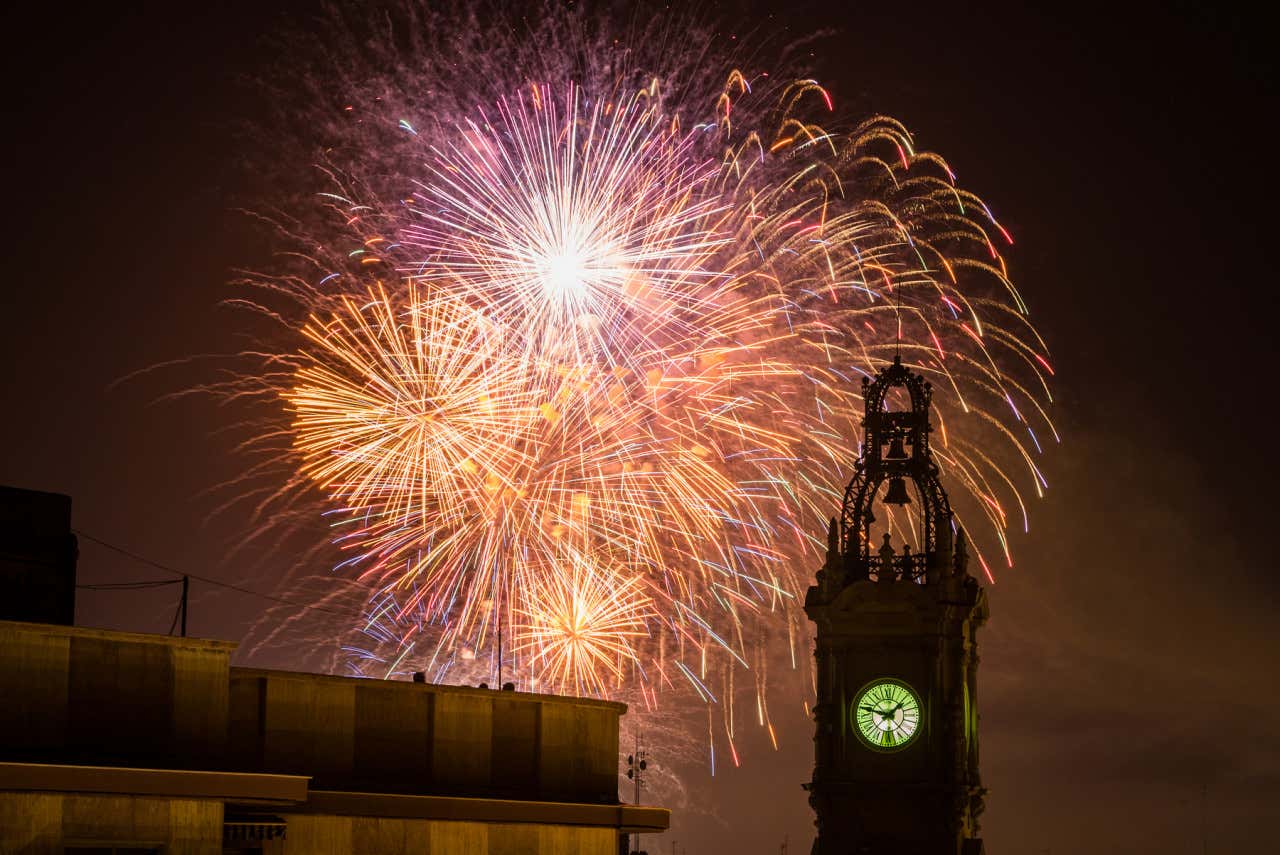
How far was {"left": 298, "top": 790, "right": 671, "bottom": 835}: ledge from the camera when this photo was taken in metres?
40.5

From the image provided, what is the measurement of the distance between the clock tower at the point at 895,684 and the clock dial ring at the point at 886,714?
0.05 meters

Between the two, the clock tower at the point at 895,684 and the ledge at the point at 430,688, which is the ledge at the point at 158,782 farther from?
the clock tower at the point at 895,684

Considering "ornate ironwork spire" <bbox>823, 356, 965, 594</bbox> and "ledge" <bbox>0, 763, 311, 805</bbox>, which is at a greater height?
"ornate ironwork spire" <bbox>823, 356, 965, 594</bbox>

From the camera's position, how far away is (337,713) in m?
41.8

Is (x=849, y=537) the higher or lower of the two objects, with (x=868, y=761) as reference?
higher

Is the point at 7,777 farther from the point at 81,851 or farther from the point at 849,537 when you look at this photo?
the point at 849,537

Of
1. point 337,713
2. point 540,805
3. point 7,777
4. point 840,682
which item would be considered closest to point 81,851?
point 7,777

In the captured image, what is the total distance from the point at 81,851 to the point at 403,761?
9174 millimetres

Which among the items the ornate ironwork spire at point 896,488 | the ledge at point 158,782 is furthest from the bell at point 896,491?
the ledge at point 158,782

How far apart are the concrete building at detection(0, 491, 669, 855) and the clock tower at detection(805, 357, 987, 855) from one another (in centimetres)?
4662

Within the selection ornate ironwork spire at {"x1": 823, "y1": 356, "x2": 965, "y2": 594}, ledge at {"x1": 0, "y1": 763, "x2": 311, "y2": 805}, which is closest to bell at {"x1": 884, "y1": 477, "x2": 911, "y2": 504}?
ornate ironwork spire at {"x1": 823, "y1": 356, "x2": 965, "y2": 594}

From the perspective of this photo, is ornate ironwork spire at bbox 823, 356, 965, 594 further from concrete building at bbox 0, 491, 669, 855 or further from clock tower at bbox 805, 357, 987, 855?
concrete building at bbox 0, 491, 669, 855

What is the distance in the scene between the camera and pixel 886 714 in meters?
94.0

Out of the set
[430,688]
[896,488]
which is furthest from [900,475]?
[430,688]
